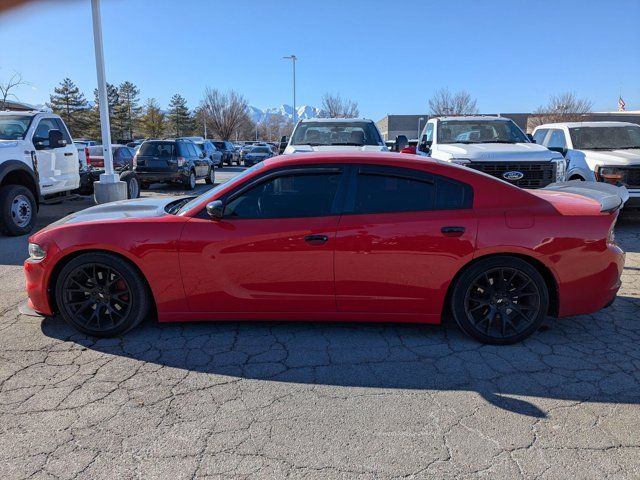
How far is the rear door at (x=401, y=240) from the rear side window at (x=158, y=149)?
13499 millimetres

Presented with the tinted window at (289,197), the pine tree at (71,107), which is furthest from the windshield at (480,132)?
the pine tree at (71,107)

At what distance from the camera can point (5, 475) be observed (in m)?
2.39

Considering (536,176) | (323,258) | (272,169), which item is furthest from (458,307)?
(536,176)

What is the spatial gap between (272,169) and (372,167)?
32.0 inches

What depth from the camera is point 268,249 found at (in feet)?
12.3

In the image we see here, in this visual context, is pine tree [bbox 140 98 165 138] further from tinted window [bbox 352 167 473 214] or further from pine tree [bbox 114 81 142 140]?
tinted window [bbox 352 167 473 214]

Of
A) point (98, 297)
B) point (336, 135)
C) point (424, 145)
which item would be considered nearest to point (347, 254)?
point (98, 297)

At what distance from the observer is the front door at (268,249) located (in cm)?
375

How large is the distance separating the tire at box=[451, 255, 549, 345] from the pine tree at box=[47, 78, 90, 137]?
217ft

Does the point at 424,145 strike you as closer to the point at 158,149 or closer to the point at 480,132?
the point at 480,132

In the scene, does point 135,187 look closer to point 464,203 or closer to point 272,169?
point 272,169

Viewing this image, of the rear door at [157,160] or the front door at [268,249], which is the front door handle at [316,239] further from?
the rear door at [157,160]

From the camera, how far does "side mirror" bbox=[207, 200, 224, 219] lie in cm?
380

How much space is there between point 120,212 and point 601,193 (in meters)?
4.20
